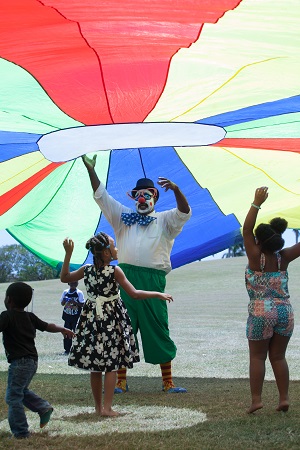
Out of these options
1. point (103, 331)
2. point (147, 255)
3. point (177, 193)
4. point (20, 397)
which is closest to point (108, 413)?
point (103, 331)

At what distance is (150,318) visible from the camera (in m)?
6.64

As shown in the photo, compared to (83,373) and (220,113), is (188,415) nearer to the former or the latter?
(220,113)

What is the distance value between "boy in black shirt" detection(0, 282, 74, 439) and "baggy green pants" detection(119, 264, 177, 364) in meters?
1.89

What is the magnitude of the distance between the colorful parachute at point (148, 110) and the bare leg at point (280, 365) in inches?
70.0

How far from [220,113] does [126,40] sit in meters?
1.74

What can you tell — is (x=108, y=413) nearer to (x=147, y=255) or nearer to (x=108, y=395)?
(x=108, y=395)

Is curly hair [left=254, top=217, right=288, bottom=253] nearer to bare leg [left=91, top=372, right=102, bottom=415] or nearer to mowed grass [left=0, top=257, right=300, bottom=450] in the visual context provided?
mowed grass [left=0, top=257, right=300, bottom=450]

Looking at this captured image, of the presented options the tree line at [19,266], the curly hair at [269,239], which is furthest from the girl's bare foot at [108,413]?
the tree line at [19,266]

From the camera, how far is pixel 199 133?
278 inches

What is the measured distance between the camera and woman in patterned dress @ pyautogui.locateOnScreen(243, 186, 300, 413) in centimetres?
524

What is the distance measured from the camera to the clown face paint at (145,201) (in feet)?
22.1

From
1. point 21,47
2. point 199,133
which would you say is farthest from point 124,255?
point 21,47

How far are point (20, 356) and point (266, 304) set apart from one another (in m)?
1.60

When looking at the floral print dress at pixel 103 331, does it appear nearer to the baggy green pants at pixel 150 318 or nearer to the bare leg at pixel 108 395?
the bare leg at pixel 108 395
